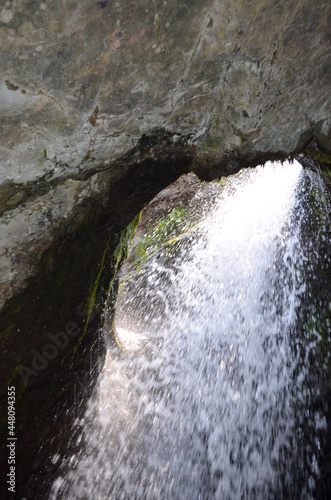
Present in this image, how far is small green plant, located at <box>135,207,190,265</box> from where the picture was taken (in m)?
3.80

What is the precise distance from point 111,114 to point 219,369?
7.14ft

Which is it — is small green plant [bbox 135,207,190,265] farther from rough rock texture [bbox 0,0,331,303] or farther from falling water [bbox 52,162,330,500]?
rough rock texture [bbox 0,0,331,303]

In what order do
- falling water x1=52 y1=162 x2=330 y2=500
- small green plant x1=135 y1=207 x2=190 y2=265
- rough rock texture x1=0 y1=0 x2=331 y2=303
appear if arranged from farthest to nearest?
small green plant x1=135 y1=207 x2=190 y2=265
falling water x1=52 y1=162 x2=330 y2=500
rough rock texture x1=0 y1=0 x2=331 y2=303

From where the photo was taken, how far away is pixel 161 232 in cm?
393

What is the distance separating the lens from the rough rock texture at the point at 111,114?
107cm

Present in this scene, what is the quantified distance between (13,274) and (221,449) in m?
1.92

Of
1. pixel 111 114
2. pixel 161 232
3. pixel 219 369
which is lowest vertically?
pixel 219 369

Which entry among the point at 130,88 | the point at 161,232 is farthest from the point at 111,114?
the point at 161,232

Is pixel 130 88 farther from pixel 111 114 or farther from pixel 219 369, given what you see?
pixel 219 369

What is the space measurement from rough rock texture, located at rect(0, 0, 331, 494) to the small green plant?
1915mm

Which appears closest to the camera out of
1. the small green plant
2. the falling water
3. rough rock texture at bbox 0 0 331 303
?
rough rock texture at bbox 0 0 331 303

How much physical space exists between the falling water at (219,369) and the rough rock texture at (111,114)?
2.00 feet

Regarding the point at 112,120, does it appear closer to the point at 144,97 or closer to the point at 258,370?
the point at 144,97

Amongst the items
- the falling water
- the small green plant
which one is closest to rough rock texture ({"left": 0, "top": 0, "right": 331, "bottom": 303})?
the falling water
